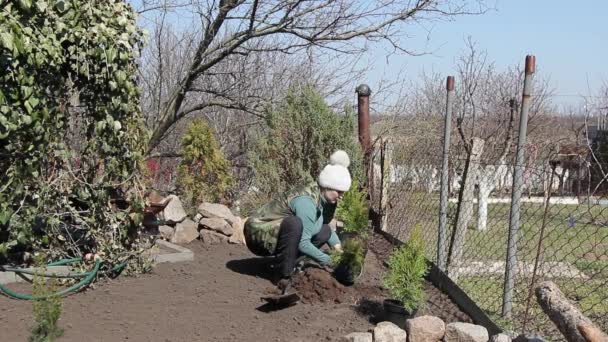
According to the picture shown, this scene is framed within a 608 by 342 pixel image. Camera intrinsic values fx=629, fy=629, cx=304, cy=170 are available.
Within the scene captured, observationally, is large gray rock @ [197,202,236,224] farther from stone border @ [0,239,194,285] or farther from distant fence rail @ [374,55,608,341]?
distant fence rail @ [374,55,608,341]

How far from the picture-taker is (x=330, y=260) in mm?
5078

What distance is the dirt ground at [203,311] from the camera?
4.04 meters

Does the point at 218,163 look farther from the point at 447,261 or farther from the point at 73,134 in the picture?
the point at 447,261

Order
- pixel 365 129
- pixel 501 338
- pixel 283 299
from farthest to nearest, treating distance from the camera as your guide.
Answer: pixel 365 129 < pixel 283 299 < pixel 501 338

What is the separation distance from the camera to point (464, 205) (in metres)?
5.20

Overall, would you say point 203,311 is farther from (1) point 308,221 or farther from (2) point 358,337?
(2) point 358,337

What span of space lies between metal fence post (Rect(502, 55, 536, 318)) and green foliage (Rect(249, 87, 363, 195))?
3.52 meters

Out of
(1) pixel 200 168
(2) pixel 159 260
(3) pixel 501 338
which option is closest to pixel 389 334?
(3) pixel 501 338

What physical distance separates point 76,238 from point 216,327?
6.93ft

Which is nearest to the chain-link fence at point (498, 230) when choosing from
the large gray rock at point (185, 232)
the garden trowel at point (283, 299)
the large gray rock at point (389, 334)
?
the large gray rock at point (389, 334)

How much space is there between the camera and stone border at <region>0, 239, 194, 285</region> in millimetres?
5031

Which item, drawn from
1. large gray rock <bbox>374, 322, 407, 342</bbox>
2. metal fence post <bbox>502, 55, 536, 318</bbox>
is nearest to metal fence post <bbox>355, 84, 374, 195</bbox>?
metal fence post <bbox>502, 55, 536, 318</bbox>

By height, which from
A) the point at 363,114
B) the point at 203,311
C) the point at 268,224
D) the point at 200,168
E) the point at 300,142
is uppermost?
the point at 363,114

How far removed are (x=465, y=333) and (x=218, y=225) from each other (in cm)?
399
